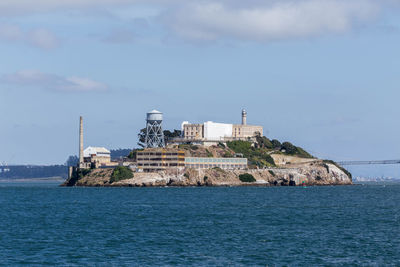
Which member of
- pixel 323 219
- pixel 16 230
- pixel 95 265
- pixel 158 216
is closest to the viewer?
pixel 95 265

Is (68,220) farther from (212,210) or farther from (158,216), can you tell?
(212,210)

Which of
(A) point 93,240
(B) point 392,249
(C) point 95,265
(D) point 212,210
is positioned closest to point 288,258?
(B) point 392,249

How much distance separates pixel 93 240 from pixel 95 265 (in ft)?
48.0

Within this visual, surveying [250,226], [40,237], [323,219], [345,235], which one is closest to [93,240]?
[40,237]

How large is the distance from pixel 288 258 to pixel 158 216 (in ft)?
137

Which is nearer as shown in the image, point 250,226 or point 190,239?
point 190,239

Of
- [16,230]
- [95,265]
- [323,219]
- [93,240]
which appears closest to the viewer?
[95,265]

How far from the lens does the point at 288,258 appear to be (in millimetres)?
53125

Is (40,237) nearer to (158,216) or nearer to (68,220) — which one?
(68,220)

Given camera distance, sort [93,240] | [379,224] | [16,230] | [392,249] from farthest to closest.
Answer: [379,224]
[16,230]
[93,240]
[392,249]

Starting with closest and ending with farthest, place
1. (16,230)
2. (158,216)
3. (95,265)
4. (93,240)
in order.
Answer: (95,265) → (93,240) → (16,230) → (158,216)

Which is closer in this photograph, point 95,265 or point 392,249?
point 95,265

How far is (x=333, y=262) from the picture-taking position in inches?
2018

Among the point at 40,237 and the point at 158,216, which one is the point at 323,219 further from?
the point at 40,237
